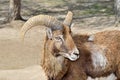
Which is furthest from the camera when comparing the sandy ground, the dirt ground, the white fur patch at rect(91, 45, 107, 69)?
the dirt ground

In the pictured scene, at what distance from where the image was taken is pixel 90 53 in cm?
791

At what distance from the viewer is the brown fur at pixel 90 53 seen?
Answer: 25.0 feet

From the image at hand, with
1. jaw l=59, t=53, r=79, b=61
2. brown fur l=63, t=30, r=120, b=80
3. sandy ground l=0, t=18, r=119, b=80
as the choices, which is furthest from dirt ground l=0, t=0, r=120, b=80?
jaw l=59, t=53, r=79, b=61

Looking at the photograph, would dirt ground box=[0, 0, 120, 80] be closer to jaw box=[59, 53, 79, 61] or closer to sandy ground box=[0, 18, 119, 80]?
sandy ground box=[0, 18, 119, 80]

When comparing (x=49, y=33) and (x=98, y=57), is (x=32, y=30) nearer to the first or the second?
(x=98, y=57)

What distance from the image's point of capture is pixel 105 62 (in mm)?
7910

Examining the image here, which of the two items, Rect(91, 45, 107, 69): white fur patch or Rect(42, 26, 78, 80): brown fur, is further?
Rect(91, 45, 107, 69): white fur patch

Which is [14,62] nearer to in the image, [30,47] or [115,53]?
[30,47]

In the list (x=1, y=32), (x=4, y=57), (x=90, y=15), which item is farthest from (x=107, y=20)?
(x=4, y=57)

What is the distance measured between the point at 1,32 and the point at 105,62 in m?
10.5

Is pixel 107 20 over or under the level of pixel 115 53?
under

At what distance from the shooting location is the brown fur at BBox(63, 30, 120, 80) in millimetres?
7633

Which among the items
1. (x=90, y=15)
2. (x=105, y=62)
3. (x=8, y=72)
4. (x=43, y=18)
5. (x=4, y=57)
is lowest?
(x=90, y=15)

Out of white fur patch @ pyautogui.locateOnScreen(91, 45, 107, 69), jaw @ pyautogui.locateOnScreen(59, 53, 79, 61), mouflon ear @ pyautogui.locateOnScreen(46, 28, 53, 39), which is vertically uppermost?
mouflon ear @ pyautogui.locateOnScreen(46, 28, 53, 39)
